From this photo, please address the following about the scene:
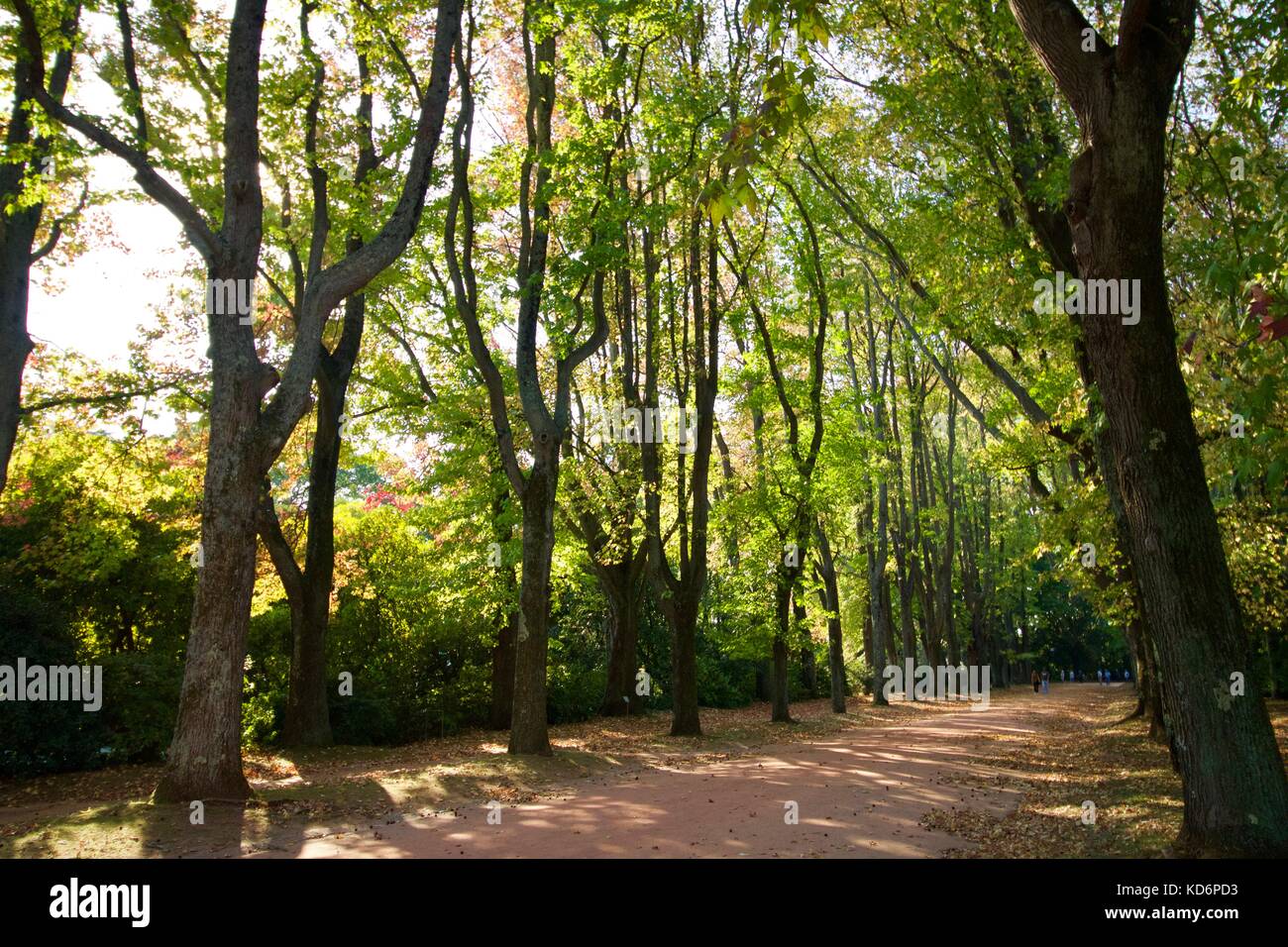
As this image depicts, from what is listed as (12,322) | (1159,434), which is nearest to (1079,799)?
(1159,434)

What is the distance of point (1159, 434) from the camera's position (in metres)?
5.93

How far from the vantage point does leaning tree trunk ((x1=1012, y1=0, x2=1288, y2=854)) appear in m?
5.51

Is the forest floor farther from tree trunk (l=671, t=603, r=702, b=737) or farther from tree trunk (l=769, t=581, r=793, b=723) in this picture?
tree trunk (l=769, t=581, r=793, b=723)

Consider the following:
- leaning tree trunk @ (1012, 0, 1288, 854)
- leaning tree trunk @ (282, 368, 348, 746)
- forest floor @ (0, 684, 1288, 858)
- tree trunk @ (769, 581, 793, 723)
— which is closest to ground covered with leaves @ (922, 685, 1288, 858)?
forest floor @ (0, 684, 1288, 858)

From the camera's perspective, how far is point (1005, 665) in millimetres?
54531

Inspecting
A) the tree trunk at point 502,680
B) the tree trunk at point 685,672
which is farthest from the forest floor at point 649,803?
the tree trunk at point 502,680

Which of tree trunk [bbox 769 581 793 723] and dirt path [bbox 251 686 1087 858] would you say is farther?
tree trunk [bbox 769 581 793 723]

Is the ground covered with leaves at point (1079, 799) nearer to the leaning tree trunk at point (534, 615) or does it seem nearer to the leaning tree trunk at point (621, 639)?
the leaning tree trunk at point (534, 615)

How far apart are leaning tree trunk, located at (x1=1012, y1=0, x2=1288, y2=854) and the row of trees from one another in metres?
0.02

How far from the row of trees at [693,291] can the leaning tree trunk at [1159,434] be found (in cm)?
2

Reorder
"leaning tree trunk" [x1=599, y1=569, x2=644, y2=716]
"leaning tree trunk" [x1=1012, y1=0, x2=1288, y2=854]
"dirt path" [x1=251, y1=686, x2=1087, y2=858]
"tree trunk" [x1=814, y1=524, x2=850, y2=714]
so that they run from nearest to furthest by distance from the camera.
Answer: "leaning tree trunk" [x1=1012, y1=0, x2=1288, y2=854]
"dirt path" [x1=251, y1=686, x2=1087, y2=858]
"leaning tree trunk" [x1=599, y1=569, x2=644, y2=716]
"tree trunk" [x1=814, y1=524, x2=850, y2=714]

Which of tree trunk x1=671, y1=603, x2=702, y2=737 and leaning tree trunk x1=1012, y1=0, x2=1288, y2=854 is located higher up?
leaning tree trunk x1=1012, y1=0, x2=1288, y2=854

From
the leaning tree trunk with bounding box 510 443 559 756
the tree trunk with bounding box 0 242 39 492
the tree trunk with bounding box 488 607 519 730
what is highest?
the tree trunk with bounding box 0 242 39 492

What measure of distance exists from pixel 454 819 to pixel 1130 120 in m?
8.76
